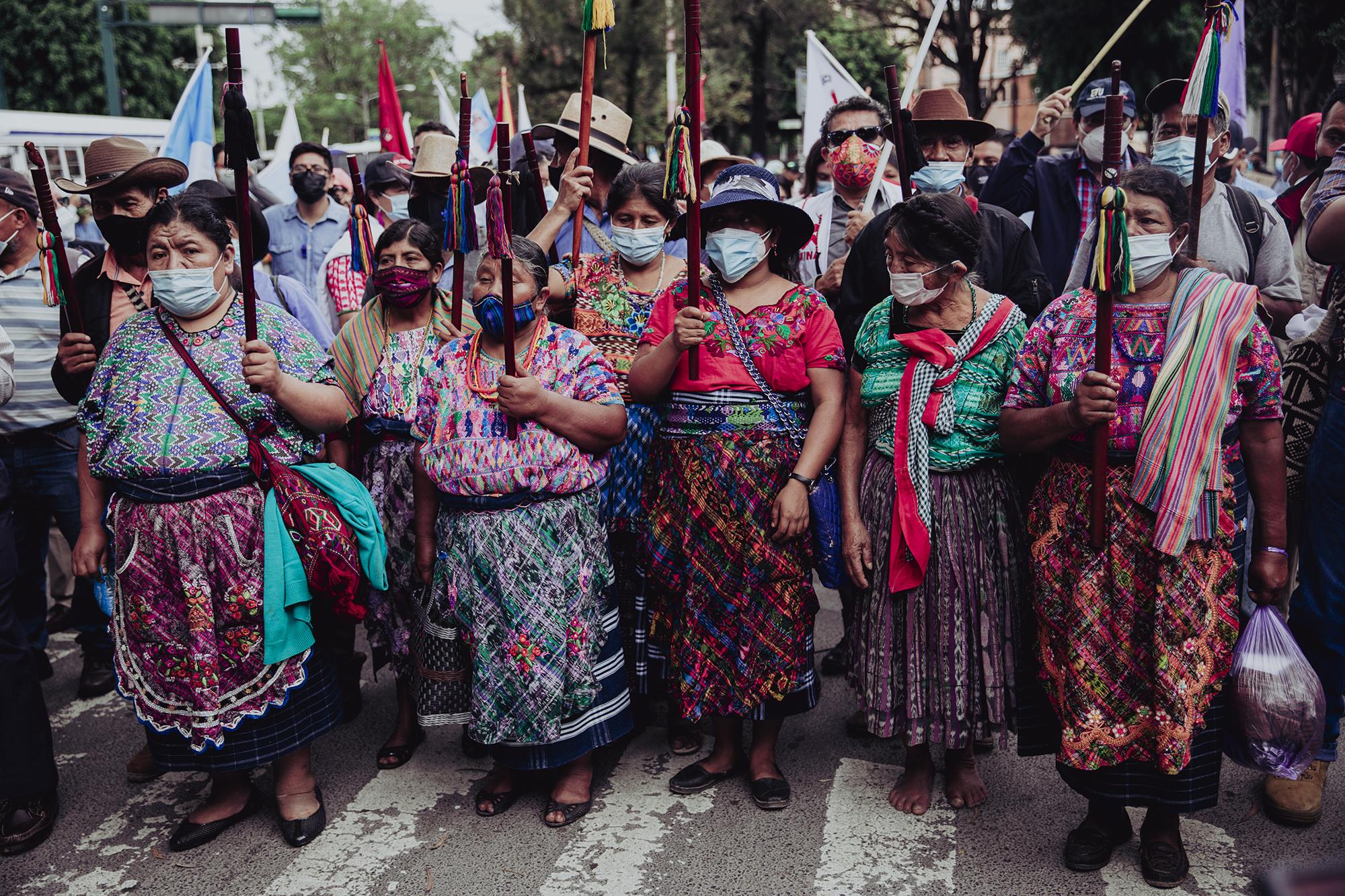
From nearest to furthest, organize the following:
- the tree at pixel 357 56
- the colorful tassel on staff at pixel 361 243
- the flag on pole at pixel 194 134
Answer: the colorful tassel on staff at pixel 361 243, the flag on pole at pixel 194 134, the tree at pixel 357 56

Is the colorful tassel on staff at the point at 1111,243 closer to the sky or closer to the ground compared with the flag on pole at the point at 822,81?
closer to the ground

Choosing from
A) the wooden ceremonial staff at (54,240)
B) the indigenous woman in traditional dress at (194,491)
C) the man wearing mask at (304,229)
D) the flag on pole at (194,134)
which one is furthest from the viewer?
the man wearing mask at (304,229)

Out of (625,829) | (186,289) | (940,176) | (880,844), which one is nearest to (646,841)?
(625,829)

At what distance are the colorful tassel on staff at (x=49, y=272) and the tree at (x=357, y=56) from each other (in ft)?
180

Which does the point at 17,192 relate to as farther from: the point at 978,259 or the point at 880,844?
the point at 880,844

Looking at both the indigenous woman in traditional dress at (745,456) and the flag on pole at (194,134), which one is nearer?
the indigenous woman in traditional dress at (745,456)

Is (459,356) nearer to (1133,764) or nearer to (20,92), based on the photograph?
(1133,764)

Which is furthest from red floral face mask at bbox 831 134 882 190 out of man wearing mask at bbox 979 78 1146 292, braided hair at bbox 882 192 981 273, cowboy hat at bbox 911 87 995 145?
braided hair at bbox 882 192 981 273

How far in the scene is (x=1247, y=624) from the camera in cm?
326

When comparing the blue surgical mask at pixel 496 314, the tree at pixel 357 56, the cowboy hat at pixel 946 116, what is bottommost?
the blue surgical mask at pixel 496 314

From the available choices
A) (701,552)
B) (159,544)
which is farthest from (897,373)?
(159,544)

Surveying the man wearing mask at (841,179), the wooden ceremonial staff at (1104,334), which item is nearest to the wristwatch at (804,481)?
the wooden ceremonial staff at (1104,334)

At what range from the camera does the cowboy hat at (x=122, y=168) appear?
14.1 feet

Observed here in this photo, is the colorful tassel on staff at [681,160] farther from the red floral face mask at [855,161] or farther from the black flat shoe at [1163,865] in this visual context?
the black flat shoe at [1163,865]
